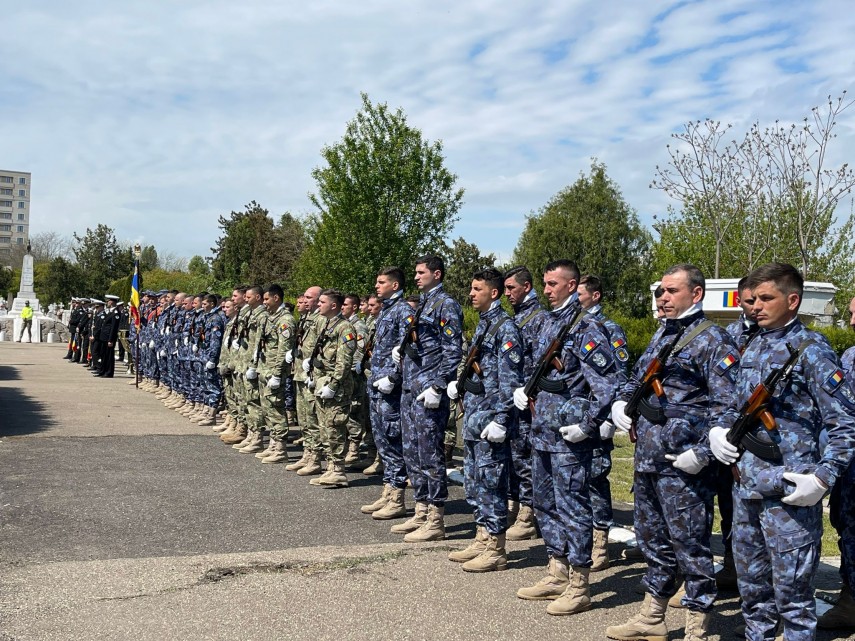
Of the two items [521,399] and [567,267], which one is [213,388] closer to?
[521,399]

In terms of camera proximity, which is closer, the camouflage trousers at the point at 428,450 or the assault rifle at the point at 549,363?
the assault rifle at the point at 549,363

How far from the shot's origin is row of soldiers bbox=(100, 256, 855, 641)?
154 inches

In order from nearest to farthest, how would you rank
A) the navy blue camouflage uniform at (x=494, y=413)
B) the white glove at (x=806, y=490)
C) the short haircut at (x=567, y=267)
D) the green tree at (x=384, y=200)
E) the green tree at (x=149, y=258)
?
the white glove at (x=806, y=490) → the short haircut at (x=567, y=267) → the navy blue camouflage uniform at (x=494, y=413) → the green tree at (x=384, y=200) → the green tree at (x=149, y=258)

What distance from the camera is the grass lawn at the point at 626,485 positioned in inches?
277

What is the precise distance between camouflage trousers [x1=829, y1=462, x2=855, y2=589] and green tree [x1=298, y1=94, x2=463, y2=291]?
25912 mm

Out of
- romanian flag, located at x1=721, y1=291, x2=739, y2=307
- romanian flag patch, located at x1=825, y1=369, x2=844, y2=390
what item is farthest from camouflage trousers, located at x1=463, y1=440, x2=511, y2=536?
romanian flag, located at x1=721, y1=291, x2=739, y2=307

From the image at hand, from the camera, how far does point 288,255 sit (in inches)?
1901

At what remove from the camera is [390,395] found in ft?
26.6

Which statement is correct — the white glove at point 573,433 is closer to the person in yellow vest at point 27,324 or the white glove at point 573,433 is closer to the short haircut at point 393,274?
the short haircut at point 393,274

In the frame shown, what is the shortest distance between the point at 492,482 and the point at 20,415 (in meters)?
10.6

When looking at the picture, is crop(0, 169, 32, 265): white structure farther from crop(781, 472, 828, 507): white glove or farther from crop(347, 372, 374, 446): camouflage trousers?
crop(781, 472, 828, 507): white glove

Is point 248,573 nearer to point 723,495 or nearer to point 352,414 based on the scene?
point 723,495

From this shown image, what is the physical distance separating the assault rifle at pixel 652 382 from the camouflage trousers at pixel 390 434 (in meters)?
3.36

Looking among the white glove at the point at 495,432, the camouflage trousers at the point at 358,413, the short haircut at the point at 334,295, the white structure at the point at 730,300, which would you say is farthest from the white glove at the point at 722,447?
the camouflage trousers at the point at 358,413
